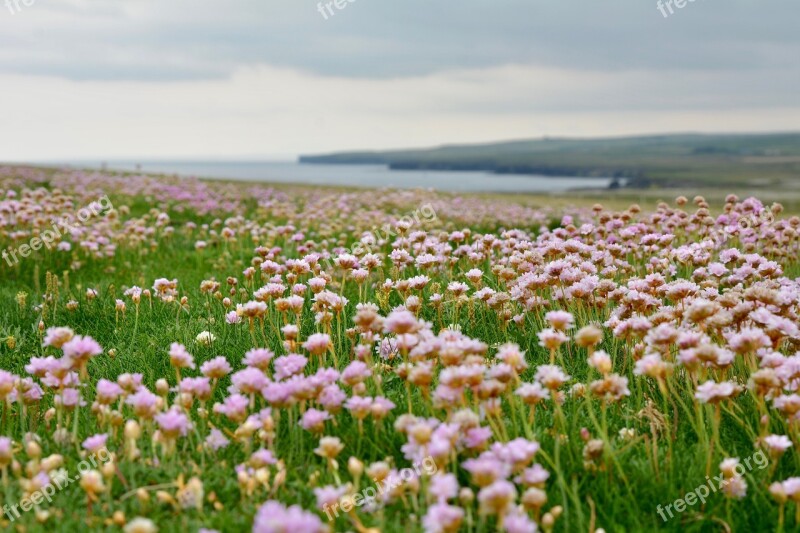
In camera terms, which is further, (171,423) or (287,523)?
(171,423)

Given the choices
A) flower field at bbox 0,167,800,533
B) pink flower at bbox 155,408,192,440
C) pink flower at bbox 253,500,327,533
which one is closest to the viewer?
pink flower at bbox 253,500,327,533

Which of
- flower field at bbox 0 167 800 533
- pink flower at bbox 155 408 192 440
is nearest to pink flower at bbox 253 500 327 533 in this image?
flower field at bbox 0 167 800 533

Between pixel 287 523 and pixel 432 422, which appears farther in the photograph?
pixel 432 422

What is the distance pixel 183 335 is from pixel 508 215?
36.7 ft

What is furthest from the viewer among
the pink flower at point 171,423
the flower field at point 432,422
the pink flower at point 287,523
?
the pink flower at point 171,423

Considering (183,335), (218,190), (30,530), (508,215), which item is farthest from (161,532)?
(218,190)

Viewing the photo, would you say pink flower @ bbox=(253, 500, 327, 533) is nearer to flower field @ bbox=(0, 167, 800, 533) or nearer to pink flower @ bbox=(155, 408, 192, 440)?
flower field @ bbox=(0, 167, 800, 533)

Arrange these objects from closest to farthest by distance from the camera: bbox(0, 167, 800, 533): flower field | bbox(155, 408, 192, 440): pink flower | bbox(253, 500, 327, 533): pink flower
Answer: bbox(253, 500, 327, 533): pink flower → bbox(0, 167, 800, 533): flower field → bbox(155, 408, 192, 440): pink flower

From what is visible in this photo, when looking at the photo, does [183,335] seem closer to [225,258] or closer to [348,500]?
[348,500]

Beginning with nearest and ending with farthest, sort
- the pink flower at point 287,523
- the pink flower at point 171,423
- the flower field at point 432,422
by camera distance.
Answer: the pink flower at point 287,523 → the flower field at point 432,422 → the pink flower at point 171,423

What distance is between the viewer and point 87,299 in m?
7.39

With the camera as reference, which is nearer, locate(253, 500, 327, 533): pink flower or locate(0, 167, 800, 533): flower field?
locate(253, 500, 327, 533): pink flower

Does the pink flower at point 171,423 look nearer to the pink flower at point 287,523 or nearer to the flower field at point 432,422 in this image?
the flower field at point 432,422

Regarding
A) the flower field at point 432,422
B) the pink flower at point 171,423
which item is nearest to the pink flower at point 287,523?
the flower field at point 432,422
